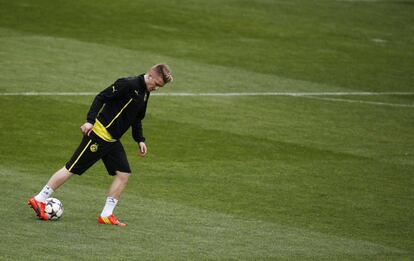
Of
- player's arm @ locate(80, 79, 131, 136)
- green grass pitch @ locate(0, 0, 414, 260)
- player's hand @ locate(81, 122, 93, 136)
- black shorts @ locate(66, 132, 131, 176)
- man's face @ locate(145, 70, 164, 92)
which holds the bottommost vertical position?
green grass pitch @ locate(0, 0, 414, 260)

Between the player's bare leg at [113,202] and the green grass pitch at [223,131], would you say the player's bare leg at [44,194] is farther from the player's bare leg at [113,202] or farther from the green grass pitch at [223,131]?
the player's bare leg at [113,202]

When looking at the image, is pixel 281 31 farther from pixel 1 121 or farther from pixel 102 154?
pixel 102 154

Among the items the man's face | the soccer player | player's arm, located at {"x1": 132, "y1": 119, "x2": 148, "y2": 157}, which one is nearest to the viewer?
the man's face

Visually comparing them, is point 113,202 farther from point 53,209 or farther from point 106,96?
point 106,96

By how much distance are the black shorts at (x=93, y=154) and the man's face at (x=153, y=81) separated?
0.90 m

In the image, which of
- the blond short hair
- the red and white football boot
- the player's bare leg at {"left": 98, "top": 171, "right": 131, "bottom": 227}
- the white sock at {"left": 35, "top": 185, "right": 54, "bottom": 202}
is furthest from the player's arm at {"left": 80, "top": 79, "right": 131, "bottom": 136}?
the red and white football boot

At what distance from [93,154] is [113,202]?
26.4 inches

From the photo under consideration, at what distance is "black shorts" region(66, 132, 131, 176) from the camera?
12.7 m

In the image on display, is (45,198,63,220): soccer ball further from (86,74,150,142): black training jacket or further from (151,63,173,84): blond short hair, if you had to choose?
(151,63,173,84): blond short hair

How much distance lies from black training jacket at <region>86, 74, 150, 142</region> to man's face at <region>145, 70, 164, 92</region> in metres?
0.10

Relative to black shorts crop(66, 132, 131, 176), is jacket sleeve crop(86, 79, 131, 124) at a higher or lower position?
higher

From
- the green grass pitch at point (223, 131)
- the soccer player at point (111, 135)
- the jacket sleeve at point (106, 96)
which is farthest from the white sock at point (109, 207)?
the jacket sleeve at point (106, 96)

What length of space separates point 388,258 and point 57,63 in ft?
47.8

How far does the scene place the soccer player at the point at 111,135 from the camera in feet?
41.2
